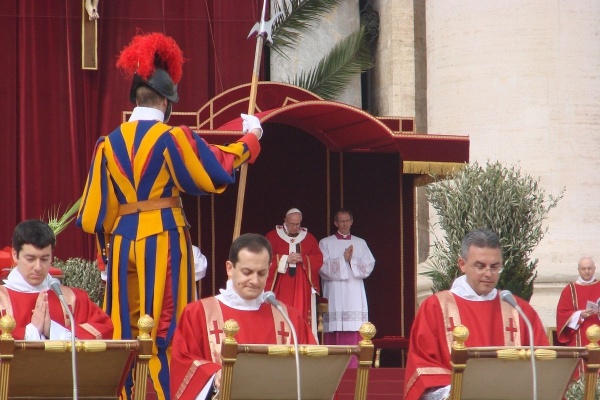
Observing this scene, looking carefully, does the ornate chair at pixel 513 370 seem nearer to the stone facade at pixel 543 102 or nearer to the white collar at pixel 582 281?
the stone facade at pixel 543 102

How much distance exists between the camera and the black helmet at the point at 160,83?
27.6 ft

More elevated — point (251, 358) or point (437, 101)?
point (437, 101)

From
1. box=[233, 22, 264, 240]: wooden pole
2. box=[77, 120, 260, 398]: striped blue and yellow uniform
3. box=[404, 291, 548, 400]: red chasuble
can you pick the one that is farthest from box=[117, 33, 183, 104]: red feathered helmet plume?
box=[404, 291, 548, 400]: red chasuble

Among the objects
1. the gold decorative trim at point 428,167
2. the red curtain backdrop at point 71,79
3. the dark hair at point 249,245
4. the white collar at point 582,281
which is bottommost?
the white collar at point 582,281

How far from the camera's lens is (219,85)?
16094 mm

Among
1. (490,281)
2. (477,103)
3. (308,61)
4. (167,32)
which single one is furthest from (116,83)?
(490,281)

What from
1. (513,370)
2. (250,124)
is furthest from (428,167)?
(513,370)

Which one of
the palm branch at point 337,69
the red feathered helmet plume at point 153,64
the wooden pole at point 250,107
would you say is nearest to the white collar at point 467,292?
the red feathered helmet plume at point 153,64

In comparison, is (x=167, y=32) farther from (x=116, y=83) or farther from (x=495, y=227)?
(x=495, y=227)

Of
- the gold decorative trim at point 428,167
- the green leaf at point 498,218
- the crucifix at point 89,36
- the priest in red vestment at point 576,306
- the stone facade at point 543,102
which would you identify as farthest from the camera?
the crucifix at point 89,36

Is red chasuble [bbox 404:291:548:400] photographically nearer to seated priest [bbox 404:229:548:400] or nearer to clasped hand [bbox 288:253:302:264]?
seated priest [bbox 404:229:548:400]

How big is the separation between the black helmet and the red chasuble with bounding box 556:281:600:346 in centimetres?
622

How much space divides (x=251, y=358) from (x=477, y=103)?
8.15 m

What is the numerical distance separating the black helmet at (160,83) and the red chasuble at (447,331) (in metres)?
2.14
